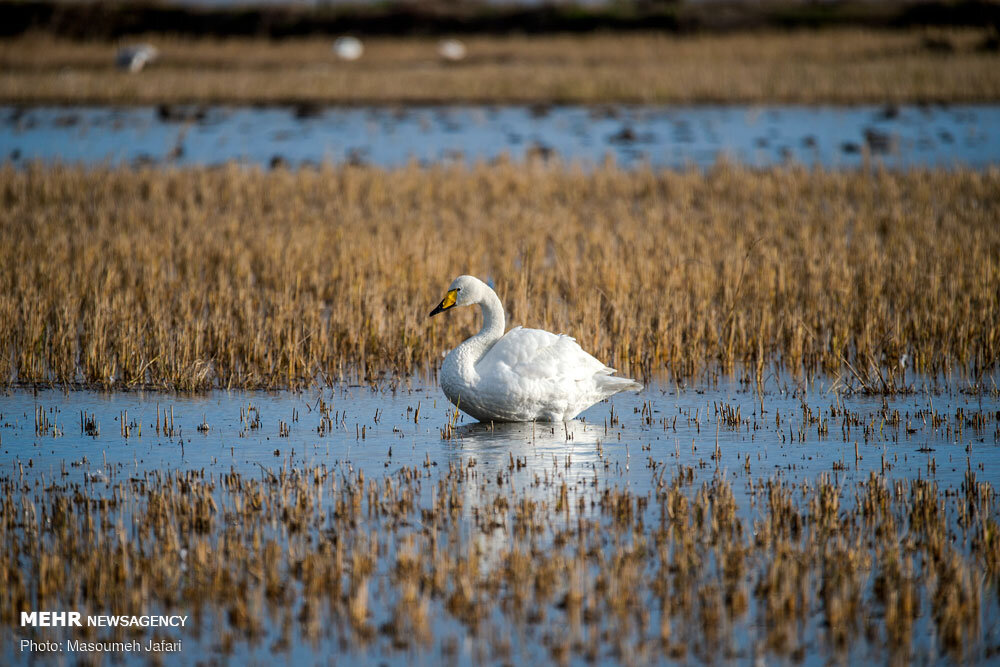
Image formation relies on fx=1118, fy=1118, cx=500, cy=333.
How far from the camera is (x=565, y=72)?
1315 inches

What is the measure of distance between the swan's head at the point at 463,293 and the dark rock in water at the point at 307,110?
23.3 meters

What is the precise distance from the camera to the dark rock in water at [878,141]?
22508 mm

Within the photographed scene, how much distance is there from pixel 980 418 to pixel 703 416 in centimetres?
170

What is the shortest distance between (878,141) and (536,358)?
18.6m

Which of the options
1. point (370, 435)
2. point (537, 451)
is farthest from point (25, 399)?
point (537, 451)

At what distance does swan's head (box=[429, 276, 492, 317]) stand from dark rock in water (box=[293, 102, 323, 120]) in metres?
23.3

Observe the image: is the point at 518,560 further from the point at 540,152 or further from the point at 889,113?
the point at 889,113

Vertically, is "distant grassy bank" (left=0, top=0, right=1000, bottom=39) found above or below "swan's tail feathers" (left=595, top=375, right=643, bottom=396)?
above

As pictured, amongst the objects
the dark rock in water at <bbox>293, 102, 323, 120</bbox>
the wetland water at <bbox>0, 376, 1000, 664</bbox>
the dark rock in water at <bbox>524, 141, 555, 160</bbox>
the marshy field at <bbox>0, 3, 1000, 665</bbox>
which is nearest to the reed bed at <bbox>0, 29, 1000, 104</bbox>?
the dark rock in water at <bbox>293, 102, 323, 120</bbox>

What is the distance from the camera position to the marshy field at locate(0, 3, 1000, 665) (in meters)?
4.33

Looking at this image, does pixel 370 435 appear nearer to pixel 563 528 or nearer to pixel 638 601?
pixel 563 528

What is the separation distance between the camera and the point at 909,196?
52.0 ft

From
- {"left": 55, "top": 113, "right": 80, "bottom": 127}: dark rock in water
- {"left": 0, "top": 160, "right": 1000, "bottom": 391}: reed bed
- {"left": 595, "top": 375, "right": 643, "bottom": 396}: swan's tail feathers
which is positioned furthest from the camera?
{"left": 55, "top": 113, "right": 80, "bottom": 127}: dark rock in water

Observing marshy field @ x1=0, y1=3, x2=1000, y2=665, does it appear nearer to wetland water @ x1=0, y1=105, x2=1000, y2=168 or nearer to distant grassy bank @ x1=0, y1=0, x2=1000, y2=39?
wetland water @ x1=0, y1=105, x2=1000, y2=168
